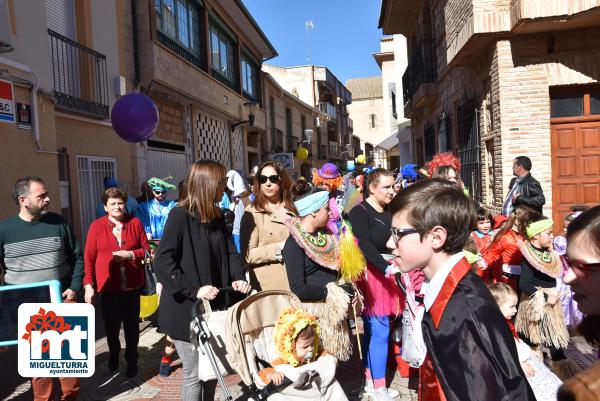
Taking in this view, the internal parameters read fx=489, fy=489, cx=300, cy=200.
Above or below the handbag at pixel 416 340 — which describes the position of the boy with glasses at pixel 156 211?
above

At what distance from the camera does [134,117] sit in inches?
295

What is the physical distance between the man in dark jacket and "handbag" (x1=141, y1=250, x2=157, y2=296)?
15.0ft

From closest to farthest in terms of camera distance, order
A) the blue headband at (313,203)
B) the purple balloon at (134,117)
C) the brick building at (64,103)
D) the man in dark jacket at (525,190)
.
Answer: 1. the blue headband at (313,203)
2. the brick building at (64,103)
3. the man in dark jacket at (525,190)
4. the purple balloon at (134,117)

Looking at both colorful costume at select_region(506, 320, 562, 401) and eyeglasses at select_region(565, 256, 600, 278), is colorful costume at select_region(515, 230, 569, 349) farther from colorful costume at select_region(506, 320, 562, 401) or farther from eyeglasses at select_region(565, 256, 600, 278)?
eyeglasses at select_region(565, 256, 600, 278)

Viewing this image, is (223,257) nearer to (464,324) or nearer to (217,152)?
(464,324)

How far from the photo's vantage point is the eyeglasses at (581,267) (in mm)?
1394

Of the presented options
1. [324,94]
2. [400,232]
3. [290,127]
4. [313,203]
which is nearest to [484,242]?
[313,203]

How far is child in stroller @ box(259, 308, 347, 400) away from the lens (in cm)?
301

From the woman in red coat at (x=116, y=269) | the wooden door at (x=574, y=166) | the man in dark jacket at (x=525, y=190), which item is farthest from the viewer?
the wooden door at (x=574, y=166)

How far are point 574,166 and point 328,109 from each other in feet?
125

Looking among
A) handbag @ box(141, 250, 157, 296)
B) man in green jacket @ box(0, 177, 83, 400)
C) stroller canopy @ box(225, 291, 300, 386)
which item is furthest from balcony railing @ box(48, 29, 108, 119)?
stroller canopy @ box(225, 291, 300, 386)

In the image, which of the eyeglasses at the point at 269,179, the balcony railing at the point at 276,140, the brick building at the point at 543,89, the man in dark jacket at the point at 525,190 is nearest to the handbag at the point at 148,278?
the eyeglasses at the point at 269,179

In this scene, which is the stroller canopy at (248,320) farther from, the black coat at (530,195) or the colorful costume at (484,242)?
the black coat at (530,195)

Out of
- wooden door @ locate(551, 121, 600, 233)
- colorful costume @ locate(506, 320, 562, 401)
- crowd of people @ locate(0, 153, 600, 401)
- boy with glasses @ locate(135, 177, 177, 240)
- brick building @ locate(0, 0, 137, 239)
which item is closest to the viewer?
crowd of people @ locate(0, 153, 600, 401)
